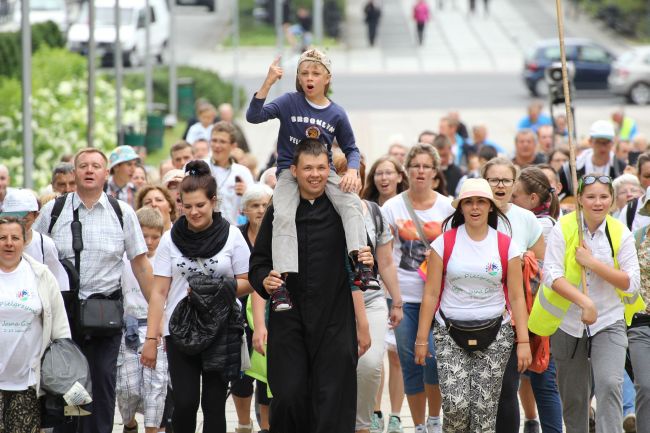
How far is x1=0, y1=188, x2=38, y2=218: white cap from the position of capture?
9.14 meters

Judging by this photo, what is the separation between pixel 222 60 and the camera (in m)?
50.2

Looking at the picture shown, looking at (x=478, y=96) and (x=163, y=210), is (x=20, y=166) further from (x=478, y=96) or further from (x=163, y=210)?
(x=478, y=96)

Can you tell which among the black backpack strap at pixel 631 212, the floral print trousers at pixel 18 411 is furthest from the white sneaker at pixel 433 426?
the floral print trousers at pixel 18 411

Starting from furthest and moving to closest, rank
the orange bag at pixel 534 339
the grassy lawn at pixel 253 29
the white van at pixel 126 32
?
1. the grassy lawn at pixel 253 29
2. the white van at pixel 126 32
3. the orange bag at pixel 534 339

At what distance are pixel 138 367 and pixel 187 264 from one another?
1.85 meters

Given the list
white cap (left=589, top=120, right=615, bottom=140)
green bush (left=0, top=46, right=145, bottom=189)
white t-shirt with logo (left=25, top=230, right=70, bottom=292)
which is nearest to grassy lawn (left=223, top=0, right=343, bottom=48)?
green bush (left=0, top=46, right=145, bottom=189)

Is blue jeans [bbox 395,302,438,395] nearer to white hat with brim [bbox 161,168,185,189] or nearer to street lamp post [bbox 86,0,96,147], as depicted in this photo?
white hat with brim [bbox 161,168,185,189]

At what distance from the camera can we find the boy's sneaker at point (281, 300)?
7.86 meters

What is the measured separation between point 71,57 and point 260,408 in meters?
18.9

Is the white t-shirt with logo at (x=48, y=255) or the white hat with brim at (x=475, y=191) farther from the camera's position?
the white t-shirt with logo at (x=48, y=255)

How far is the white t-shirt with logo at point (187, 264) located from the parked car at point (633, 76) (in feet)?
105

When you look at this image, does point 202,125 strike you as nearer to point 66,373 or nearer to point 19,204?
point 19,204

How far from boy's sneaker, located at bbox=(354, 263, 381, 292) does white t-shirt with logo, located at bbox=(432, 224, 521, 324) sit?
83cm

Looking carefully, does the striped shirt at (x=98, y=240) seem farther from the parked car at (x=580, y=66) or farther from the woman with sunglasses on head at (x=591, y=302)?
the parked car at (x=580, y=66)
